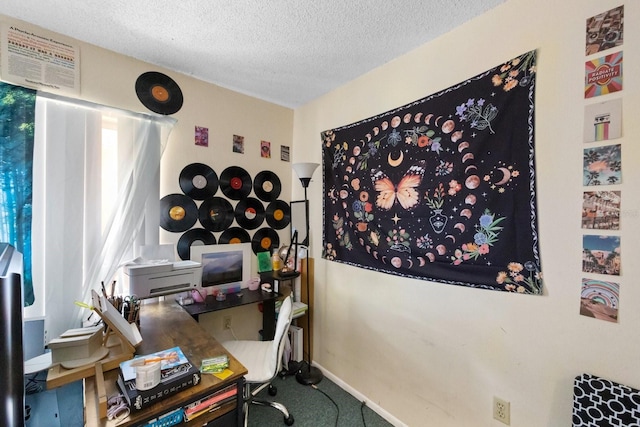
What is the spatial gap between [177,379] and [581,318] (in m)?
1.65

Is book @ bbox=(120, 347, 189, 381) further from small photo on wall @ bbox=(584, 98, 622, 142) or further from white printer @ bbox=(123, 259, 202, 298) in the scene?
small photo on wall @ bbox=(584, 98, 622, 142)

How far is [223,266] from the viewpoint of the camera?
2.29 metres

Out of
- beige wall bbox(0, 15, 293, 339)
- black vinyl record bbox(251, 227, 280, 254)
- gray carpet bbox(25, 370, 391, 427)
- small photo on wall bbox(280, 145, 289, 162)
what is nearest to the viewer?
Answer: gray carpet bbox(25, 370, 391, 427)

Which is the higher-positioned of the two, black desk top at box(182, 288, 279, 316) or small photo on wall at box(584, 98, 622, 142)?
small photo on wall at box(584, 98, 622, 142)

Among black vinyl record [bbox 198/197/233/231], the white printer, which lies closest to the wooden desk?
the white printer

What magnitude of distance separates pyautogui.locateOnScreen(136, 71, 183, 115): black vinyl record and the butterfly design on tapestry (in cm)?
162

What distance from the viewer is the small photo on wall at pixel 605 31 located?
3.51ft

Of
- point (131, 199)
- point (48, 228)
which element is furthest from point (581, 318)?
point (48, 228)

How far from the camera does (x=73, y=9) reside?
4.81ft

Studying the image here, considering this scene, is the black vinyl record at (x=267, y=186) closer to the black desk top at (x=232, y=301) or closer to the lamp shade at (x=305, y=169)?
the lamp shade at (x=305, y=169)

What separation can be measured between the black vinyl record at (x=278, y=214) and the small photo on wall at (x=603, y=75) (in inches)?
86.4

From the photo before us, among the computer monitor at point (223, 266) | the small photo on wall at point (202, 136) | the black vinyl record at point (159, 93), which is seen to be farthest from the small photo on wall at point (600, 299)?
the black vinyl record at point (159, 93)

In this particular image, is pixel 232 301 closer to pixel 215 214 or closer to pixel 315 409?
pixel 215 214

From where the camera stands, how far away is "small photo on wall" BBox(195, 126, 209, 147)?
2.18 metres
